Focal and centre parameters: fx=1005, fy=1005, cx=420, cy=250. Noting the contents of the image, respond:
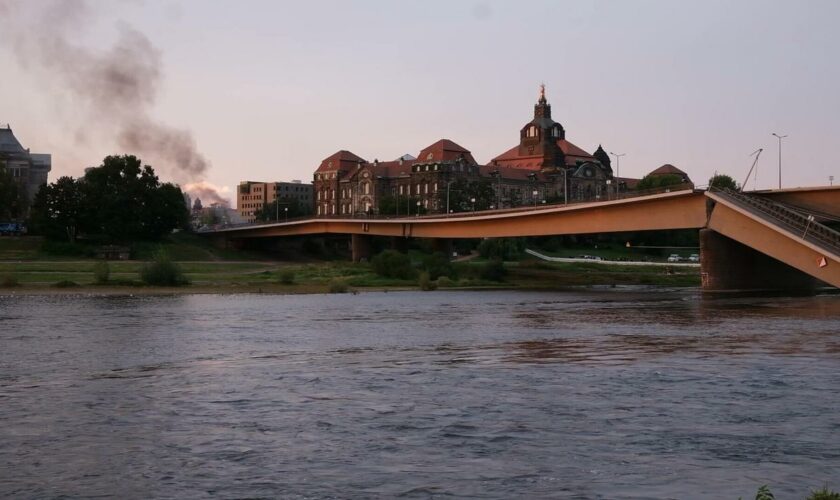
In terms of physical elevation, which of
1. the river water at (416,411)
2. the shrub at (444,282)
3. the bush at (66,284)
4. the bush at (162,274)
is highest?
the bush at (162,274)

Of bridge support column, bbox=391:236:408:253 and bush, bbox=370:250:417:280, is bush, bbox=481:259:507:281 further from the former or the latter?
bridge support column, bbox=391:236:408:253

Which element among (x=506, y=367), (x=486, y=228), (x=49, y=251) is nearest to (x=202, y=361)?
(x=506, y=367)

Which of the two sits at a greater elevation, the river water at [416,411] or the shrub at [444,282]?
the shrub at [444,282]

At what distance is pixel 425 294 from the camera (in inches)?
3396

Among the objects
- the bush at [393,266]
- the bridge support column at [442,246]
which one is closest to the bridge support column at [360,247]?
the bridge support column at [442,246]

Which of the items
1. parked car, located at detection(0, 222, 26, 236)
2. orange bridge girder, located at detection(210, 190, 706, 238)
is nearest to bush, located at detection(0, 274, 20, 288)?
orange bridge girder, located at detection(210, 190, 706, 238)

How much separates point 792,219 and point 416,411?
51629mm

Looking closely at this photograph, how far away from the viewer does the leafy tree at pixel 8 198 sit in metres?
152

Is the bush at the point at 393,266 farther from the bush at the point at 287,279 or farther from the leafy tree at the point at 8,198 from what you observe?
the leafy tree at the point at 8,198

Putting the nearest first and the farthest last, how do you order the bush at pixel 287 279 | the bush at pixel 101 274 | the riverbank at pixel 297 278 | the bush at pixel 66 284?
the bush at pixel 66 284, the riverbank at pixel 297 278, the bush at pixel 101 274, the bush at pixel 287 279

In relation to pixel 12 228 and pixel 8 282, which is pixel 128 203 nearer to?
pixel 12 228

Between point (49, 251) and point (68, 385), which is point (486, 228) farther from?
point (68, 385)

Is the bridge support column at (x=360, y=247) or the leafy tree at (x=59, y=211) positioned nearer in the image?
the leafy tree at (x=59, y=211)

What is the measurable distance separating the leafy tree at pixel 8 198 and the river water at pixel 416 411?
371 feet
